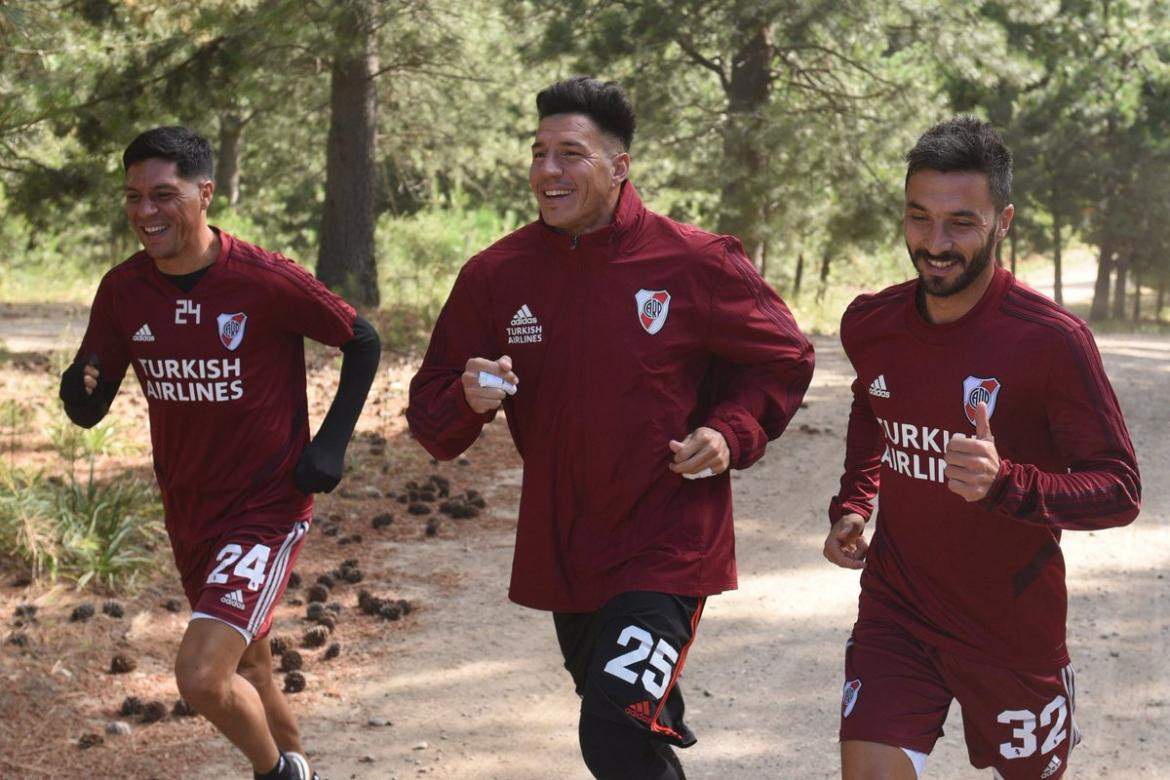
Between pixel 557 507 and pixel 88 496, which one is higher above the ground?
pixel 557 507

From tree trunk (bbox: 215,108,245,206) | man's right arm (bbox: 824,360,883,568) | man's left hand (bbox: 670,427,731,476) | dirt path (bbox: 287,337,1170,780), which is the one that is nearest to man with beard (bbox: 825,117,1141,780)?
man's right arm (bbox: 824,360,883,568)

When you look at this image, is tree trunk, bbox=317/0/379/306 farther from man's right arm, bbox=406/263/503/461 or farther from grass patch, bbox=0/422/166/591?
man's right arm, bbox=406/263/503/461

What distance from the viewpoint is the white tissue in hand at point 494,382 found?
163 inches

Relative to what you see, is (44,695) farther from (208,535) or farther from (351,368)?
(351,368)

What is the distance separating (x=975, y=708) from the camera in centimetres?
404

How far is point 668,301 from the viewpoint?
4.46m

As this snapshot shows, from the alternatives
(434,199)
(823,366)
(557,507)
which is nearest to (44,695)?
(557,507)

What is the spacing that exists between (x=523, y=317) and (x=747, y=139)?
1340cm

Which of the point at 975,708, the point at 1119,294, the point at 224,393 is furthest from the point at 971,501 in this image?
the point at 1119,294

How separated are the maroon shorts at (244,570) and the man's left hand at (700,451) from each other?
1751 millimetres

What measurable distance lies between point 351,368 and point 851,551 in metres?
2.08

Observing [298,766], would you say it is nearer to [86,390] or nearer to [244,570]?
[244,570]

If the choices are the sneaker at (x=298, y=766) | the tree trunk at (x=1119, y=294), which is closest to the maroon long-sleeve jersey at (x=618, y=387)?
the sneaker at (x=298, y=766)

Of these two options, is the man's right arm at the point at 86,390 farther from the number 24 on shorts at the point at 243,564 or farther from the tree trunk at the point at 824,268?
the tree trunk at the point at 824,268
